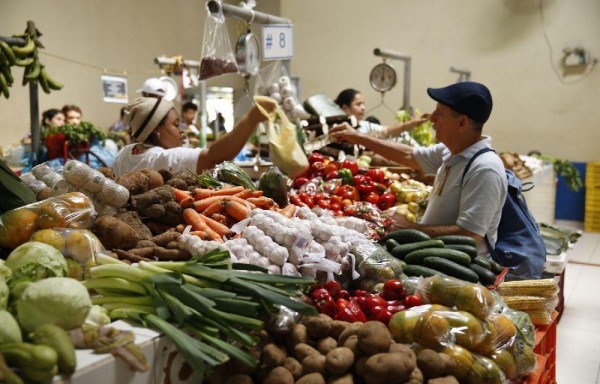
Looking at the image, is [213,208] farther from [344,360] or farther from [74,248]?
[344,360]

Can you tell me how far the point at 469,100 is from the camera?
340 cm

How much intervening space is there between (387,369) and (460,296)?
1.95 ft

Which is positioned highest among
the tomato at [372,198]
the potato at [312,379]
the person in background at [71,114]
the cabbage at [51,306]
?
the person in background at [71,114]

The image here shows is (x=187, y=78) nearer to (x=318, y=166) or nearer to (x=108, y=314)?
(x=318, y=166)

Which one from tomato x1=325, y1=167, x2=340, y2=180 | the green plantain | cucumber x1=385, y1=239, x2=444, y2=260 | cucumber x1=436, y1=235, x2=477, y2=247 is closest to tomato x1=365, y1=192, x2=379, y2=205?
tomato x1=325, y1=167, x2=340, y2=180

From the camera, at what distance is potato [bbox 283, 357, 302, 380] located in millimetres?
1875

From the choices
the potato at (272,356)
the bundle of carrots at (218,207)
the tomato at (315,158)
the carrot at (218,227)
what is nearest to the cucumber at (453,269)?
the bundle of carrots at (218,207)

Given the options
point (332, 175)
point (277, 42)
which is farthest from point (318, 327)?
point (277, 42)

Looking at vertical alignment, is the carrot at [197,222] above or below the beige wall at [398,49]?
below

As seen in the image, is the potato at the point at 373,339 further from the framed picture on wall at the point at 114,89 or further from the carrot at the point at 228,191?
the framed picture on wall at the point at 114,89

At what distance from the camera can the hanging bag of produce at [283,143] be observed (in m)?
3.70

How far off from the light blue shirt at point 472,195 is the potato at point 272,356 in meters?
1.79

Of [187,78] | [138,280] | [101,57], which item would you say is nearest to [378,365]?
[138,280]

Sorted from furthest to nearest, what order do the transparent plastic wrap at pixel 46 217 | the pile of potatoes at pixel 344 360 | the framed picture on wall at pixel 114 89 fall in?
the framed picture on wall at pixel 114 89
the transparent plastic wrap at pixel 46 217
the pile of potatoes at pixel 344 360
